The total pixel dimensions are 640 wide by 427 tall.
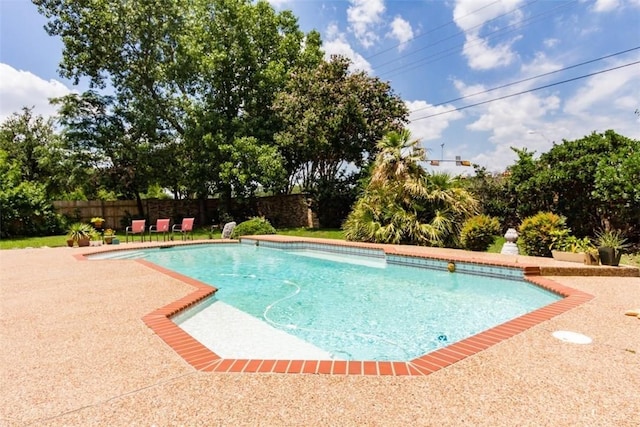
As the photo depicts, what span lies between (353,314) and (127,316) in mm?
3010

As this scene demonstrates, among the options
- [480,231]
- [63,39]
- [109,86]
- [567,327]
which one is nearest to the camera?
[567,327]

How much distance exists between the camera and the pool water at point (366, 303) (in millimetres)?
4508

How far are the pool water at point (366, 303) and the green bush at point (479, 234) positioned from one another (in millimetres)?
2164

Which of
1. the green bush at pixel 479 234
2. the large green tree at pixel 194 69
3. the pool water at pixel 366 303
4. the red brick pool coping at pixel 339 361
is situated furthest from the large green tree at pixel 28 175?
the green bush at pixel 479 234

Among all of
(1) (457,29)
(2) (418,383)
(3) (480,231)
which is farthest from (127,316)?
(1) (457,29)

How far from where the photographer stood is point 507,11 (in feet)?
Answer: 45.6

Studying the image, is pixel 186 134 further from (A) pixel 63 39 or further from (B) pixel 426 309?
(B) pixel 426 309

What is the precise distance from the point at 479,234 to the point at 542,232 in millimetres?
1626

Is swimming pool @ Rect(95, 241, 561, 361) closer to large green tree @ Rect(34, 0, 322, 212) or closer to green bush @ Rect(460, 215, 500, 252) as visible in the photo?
green bush @ Rect(460, 215, 500, 252)

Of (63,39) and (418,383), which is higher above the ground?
(63,39)

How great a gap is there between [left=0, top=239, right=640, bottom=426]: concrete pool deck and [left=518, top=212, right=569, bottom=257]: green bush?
15.3 ft

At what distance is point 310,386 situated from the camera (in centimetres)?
260

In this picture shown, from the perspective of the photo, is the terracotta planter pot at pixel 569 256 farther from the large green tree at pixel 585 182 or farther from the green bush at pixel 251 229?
the green bush at pixel 251 229

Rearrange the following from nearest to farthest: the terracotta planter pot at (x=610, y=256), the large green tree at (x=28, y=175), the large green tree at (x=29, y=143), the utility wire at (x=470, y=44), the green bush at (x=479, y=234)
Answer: the terracotta planter pot at (x=610, y=256) → the green bush at (x=479, y=234) → the utility wire at (x=470, y=44) → the large green tree at (x=28, y=175) → the large green tree at (x=29, y=143)
